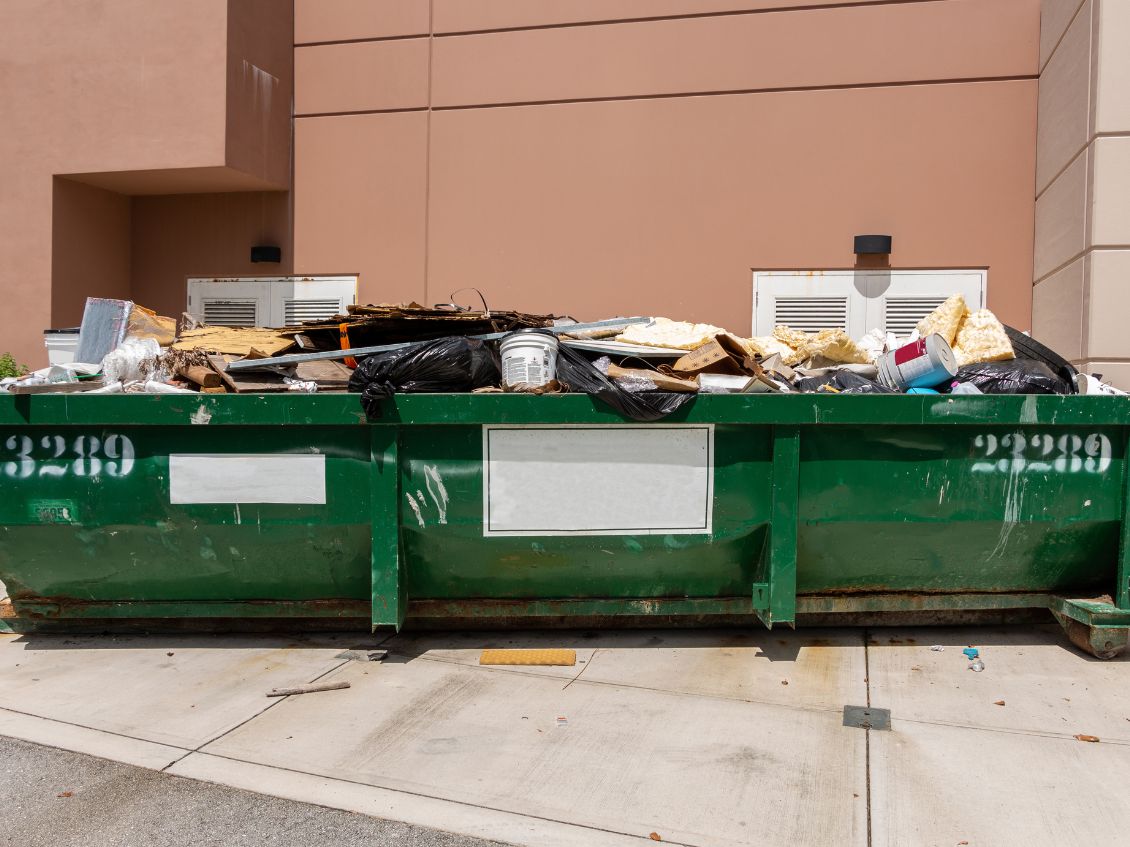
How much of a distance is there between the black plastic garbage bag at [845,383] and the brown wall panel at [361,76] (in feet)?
16.1

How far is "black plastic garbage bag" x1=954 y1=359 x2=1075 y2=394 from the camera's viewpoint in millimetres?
4070

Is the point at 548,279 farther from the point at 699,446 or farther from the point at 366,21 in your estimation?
the point at 699,446

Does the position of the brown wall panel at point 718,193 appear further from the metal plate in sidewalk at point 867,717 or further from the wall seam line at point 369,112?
the metal plate in sidewalk at point 867,717

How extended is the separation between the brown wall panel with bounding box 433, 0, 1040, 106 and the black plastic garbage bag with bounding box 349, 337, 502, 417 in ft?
14.2

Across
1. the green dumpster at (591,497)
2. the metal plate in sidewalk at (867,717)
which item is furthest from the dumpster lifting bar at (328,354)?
the metal plate in sidewalk at (867,717)

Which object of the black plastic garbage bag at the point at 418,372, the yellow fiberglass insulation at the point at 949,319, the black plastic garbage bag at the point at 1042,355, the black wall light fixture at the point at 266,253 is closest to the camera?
the black plastic garbage bag at the point at 418,372

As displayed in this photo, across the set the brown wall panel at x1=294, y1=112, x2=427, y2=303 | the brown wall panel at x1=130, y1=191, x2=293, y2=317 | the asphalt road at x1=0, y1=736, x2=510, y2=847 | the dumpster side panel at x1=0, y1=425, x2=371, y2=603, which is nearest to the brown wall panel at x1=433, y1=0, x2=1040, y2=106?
the brown wall panel at x1=294, y1=112, x2=427, y2=303

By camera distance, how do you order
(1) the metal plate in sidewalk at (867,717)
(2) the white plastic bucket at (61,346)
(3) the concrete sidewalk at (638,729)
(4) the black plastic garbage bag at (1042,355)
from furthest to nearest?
(2) the white plastic bucket at (61,346)
(4) the black plastic garbage bag at (1042,355)
(1) the metal plate in sidewalk at (867,717)
(3) the concrete sidewalk at (638,729)

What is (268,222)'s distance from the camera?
8.14m

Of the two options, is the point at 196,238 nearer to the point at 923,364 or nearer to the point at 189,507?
the point at 189,507

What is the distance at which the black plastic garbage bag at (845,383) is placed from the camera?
4.09 meters

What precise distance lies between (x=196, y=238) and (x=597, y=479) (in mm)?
6035

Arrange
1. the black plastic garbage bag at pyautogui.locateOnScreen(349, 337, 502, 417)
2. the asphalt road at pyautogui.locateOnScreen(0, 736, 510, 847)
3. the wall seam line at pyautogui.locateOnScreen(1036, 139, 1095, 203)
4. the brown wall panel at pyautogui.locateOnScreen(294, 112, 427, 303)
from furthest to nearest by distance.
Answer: the brown wall panel at pyautogui.locateOnScreen(294, 112, 427, 303) → the wall seam line at pyautogui.locateOnScreen(1036, 139, 1095, 203) → the black plastic garbage bag at pyautogui.locateOnScreen(349, 337, 502, 417) → the asphalt road at pyautogui.locateOnScreen(0, 736, 510, 847)

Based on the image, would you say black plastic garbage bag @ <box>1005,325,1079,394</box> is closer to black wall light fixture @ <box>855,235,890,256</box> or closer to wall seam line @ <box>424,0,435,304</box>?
black wall light fixture @ <box>855,235,890,256</box>
